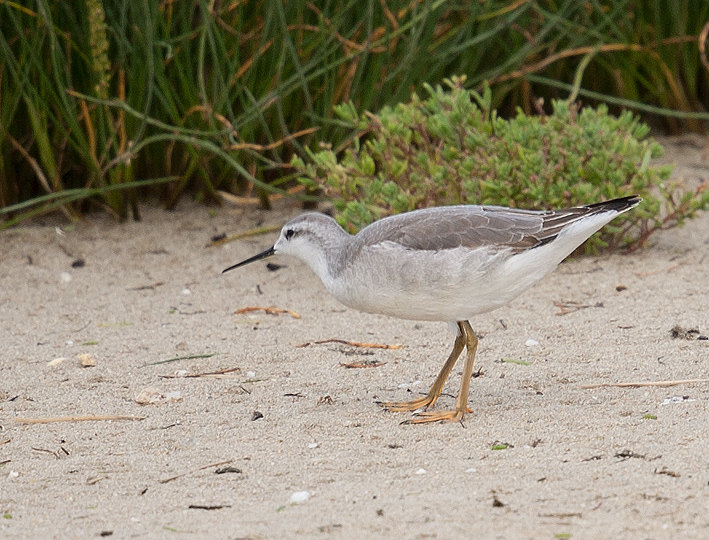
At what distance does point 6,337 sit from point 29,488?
6.83 ft

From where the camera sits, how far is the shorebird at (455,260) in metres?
3.99

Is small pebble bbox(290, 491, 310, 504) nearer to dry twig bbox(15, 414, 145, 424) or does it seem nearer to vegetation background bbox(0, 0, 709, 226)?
dry twig bbox(15, 414, 145, 424)

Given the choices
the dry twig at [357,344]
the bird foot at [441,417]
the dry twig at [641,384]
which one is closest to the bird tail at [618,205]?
the dry twig at [641,384]

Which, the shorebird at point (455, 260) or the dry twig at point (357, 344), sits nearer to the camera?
the shorebird at point (455, 260)

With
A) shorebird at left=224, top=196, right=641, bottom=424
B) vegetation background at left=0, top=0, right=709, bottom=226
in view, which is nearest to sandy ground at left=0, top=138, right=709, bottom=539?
shorebird at left=224, top=196, right=641, bottom=424

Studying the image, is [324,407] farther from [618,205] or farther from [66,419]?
[618,205]

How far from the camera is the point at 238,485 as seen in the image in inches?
138

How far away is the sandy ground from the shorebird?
46 cm

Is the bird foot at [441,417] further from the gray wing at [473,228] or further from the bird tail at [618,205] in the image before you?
the bird tail at [618,205]

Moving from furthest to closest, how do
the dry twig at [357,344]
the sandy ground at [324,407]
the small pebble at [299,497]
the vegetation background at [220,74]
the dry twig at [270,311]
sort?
the vegetation background at [220,74]
the dry twig at [270,311]
the dry twig at [357,344]
the small pebble at [299,497]
the sandy ground at [324,407]

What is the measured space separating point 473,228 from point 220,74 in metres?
2.90

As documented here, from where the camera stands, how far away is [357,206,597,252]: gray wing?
159 inches

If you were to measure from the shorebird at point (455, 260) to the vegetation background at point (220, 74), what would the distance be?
224 cm

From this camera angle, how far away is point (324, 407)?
426cm
